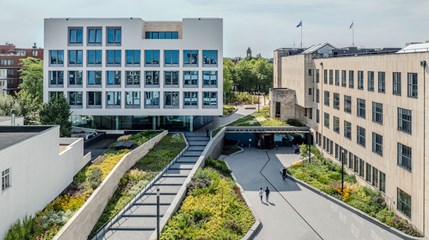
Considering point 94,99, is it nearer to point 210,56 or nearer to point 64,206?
point 210,56

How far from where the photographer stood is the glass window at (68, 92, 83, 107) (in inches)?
2079

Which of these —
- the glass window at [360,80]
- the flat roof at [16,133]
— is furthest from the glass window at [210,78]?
the flat roof at [16,133]

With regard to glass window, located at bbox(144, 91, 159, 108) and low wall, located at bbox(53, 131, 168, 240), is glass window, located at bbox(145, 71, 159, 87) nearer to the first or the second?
glass window, located at bbox(144, 91, 159, 108)

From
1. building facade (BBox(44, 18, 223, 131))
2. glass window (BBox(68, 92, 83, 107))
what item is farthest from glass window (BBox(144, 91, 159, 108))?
glass window (BBox(68, 92, 83, 107))

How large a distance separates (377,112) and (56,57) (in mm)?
39578

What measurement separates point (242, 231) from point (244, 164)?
62.8 feet

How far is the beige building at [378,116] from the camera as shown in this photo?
25469 millimetres

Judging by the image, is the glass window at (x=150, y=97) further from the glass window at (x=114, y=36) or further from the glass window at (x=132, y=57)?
the glass window at (x=114, y=36)

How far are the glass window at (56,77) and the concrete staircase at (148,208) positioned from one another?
75.3 feet

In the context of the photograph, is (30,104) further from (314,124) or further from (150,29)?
(314,124)

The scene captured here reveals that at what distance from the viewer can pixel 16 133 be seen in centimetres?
2536

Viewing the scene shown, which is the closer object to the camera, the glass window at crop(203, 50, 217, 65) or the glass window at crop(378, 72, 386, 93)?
the glass window at crop(378, 72, 386, 93)

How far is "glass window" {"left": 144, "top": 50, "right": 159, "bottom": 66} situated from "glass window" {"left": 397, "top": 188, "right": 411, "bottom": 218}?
33.8 m

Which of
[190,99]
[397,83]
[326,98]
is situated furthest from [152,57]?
[397,83]
